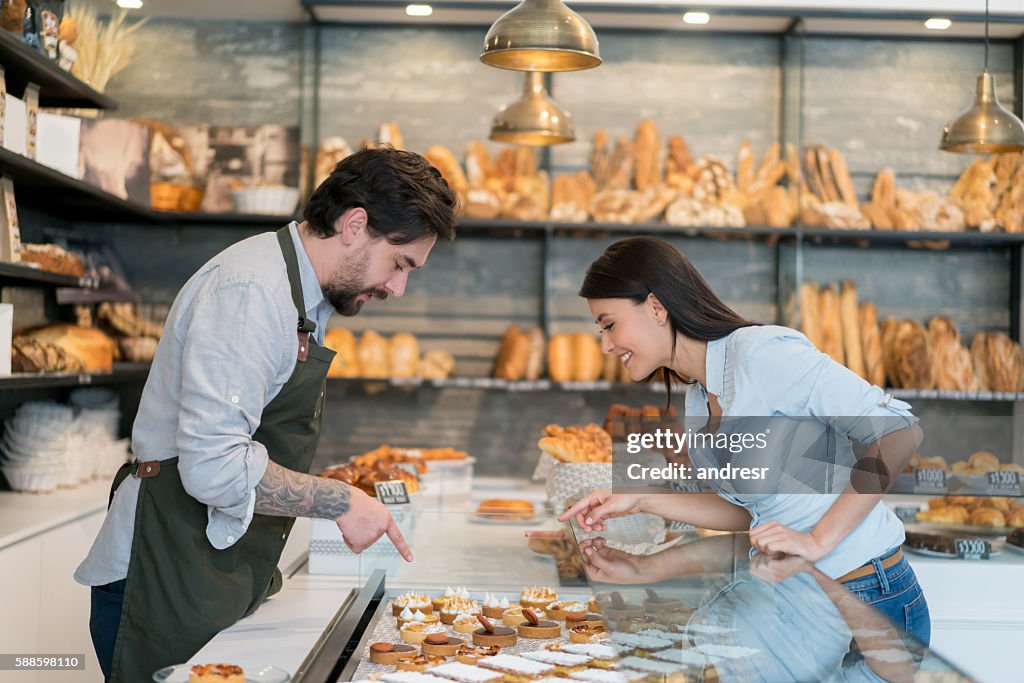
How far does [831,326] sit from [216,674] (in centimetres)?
371

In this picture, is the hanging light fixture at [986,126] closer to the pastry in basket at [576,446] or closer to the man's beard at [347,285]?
the pastry in basket at [576,446]

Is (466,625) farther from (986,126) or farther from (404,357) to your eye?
(404,357)

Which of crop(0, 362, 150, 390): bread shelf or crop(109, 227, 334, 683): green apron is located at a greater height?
crop(0, 362, 150, 390): bread shelf

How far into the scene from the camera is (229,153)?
475cm

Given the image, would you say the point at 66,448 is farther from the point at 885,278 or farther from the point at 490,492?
the point at 885,278

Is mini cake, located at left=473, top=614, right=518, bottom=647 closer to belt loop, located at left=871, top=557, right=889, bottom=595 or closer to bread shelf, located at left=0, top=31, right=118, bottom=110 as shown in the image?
belt loop, located at left=871, top=557, right=889, bottom=595

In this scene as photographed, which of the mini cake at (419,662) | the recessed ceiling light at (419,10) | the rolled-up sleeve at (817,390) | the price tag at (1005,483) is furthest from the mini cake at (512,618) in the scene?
the recessed ceiling light at (419,10)

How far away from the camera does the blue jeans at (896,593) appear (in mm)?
1871

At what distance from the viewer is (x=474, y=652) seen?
1732 millimetres

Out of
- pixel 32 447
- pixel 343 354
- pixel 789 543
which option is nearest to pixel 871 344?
pixel 343 354

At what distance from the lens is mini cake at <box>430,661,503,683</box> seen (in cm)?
158

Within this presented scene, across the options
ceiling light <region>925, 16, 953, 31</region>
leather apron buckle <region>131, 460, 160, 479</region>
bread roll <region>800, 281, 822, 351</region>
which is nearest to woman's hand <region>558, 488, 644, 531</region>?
leather apron buckle <region>131, 460, 160, 479</region>

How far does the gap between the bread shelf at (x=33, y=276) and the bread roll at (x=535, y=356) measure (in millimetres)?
1830

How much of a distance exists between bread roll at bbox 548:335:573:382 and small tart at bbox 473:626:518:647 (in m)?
2.74
